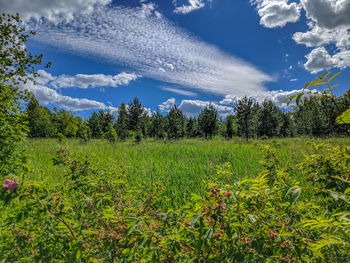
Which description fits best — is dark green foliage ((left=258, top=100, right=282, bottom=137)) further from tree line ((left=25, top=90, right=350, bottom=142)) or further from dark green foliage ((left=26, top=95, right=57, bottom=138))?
dark green foliage ((left=26, top=95, right=57, bottom=138))

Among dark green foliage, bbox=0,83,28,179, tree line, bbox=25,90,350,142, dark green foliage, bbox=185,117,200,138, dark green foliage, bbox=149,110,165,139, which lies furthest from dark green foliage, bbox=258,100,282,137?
dark green foliage, bbox=0,83,28,179

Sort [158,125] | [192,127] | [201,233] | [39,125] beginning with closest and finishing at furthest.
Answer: [201,233] → [39,125] → [158,125] → [192,127]

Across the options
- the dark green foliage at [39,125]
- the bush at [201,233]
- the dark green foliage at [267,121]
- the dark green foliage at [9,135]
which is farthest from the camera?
the dark green foliage at [267,121]

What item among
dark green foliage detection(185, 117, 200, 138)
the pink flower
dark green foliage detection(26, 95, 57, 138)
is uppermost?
dark green foliage detection(185, 117, 200, 138)

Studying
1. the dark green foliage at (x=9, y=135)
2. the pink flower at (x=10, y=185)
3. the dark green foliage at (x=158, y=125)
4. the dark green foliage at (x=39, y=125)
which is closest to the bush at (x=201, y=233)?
the pink flower at (x=10, y=185)

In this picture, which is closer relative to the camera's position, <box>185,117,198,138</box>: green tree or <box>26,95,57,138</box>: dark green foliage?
<box>26,95,57,138</box>: dark green foliage

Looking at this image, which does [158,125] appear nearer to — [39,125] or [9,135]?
[39,125]

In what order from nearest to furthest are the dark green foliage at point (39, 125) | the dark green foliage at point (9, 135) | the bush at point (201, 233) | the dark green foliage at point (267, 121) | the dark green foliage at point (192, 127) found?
the bush at point (201, 233) < the dark green foliage at point (9, 135) < the dark green foliage at point (39, 125) < the dark green foliage at point (267, 121) < the dark green foliage at point (192, 127)

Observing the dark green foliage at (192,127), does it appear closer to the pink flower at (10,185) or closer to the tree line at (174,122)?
the tree line at (174,122)

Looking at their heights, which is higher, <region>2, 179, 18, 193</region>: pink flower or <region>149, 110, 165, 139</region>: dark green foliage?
<region>149, 110, 165, 139</region>: dark green foliage

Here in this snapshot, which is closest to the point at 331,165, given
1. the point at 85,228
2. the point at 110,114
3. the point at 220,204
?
the point at 220,204

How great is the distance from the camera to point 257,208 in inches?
44.4

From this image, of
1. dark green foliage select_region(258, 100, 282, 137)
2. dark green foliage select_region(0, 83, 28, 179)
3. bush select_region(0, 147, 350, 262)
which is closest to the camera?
bush select_region(0, 147, 350, 262)

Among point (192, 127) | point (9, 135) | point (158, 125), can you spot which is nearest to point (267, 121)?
point (192, 127)
